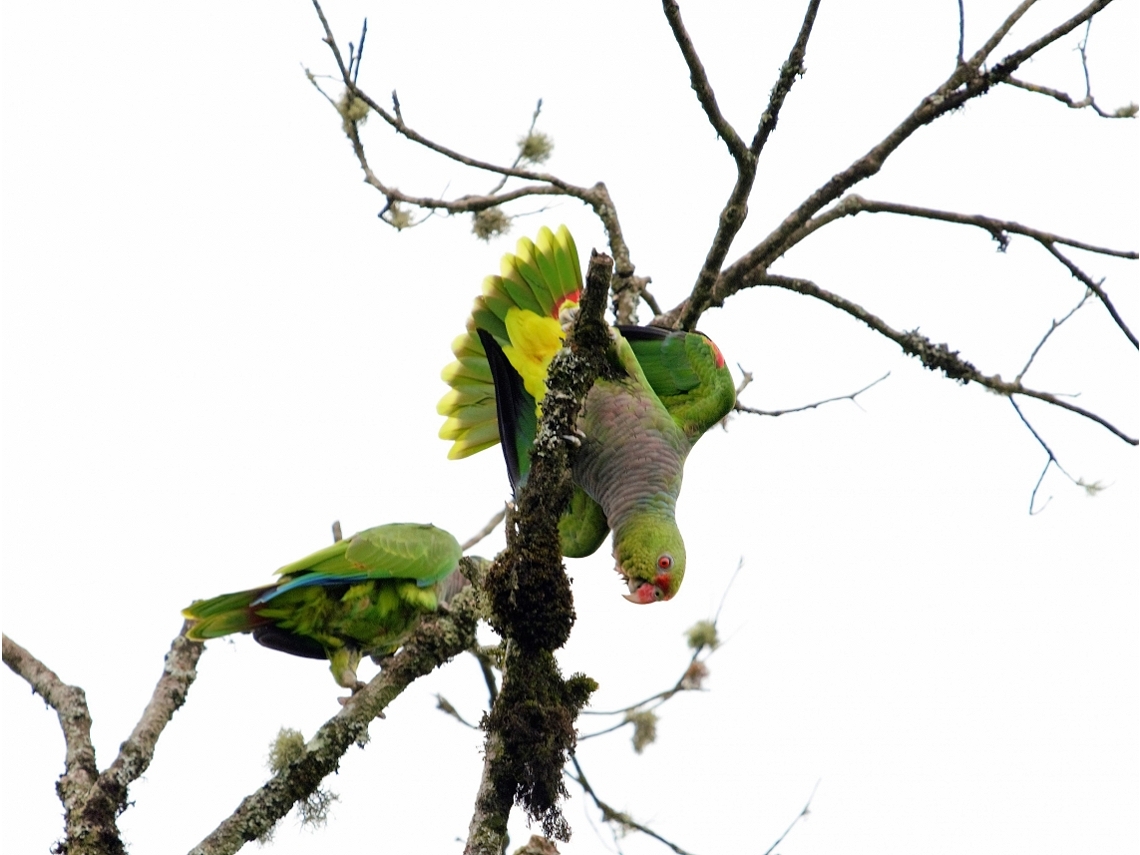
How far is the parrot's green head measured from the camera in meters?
5.11

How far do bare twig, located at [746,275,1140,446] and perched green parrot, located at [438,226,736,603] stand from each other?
612 millimetres

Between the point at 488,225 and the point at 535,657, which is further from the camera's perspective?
the point at 488,225

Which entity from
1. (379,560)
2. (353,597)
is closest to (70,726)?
(353,597)

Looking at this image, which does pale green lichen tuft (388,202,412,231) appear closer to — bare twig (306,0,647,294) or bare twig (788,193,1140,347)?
bare twig (306,0,647,294)

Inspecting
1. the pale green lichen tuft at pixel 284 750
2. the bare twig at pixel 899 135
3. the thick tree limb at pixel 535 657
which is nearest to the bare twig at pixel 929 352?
the bare twig at pixel 899 135

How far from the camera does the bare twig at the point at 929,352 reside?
566 cm

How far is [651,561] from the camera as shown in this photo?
5105 millimetres

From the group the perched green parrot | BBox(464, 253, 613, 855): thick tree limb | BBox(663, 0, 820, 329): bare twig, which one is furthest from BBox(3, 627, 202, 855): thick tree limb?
BBox(663, 0, 820, 329): bare twig

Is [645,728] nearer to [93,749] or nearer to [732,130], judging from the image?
[93,749]

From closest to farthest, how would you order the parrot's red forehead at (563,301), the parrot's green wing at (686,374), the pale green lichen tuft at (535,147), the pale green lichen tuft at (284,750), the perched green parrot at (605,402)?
the pale green lichen tuft at (284,750) < the perched green parrot at (605,402) < the parrot's green wing at (686,374) < the parrot's red forehead at (563,301) < the pale green lichen tuft at (535,147)

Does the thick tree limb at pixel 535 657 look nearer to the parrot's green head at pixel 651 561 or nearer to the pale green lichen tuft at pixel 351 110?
the parrot's green head at pixel 651 561

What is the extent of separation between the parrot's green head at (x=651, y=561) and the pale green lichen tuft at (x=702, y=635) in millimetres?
292

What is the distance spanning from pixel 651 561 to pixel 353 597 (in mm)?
2291

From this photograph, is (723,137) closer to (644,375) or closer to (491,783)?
(644,375)
